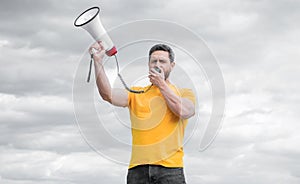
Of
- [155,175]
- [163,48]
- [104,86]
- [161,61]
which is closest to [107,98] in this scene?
[104,86]

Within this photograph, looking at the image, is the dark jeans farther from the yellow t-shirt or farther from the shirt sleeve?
the shirt sleeve

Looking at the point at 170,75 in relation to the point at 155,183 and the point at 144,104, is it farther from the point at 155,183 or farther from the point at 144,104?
the point at 155,183

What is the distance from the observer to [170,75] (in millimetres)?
9844

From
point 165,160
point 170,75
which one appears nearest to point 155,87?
point 170,75

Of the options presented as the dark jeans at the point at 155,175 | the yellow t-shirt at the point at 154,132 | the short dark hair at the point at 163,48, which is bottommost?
the dark jeans at the point at 155,175

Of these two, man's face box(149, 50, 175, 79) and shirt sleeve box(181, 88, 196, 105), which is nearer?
man's face box(149, 50, 175, 79)

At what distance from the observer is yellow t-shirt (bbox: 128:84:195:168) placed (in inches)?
377

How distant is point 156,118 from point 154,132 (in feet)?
0.50

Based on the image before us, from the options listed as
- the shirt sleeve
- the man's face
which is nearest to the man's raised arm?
the man's face

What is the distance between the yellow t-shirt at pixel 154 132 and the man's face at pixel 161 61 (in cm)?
21

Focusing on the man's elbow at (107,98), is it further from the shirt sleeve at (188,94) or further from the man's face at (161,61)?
the shirt sleeve at (188,94)

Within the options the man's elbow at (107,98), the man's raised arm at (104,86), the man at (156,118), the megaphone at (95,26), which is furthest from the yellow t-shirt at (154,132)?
the megaphone at (95,26)

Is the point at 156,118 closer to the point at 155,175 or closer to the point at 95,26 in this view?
the point at 155,175

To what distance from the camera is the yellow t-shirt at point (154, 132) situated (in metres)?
9.59
